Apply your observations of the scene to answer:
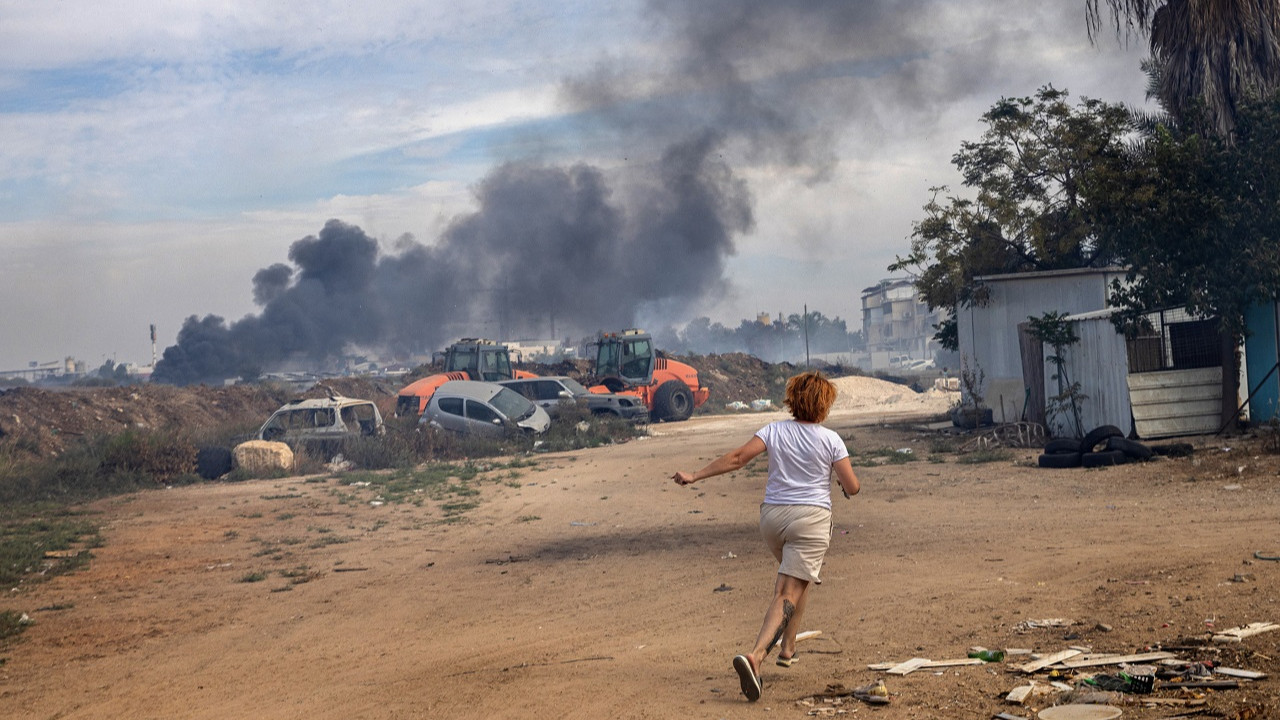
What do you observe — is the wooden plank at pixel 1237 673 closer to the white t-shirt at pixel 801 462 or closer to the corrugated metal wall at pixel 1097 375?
the white t-shirt at pixel 801 462

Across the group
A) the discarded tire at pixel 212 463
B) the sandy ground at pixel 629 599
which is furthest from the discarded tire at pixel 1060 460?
the discarded tire at pixel 212 463

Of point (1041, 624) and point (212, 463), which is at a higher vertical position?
point (212, 463)

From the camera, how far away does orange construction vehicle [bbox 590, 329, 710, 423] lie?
33.4m

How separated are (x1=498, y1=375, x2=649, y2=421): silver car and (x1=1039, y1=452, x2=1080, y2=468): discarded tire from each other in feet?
47.4

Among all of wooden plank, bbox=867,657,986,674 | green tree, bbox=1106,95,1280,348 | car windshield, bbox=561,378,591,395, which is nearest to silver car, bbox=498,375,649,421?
car windshield, bbox=561,378,591,395

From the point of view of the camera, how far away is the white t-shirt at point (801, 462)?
557cm

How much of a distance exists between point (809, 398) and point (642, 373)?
2802cm

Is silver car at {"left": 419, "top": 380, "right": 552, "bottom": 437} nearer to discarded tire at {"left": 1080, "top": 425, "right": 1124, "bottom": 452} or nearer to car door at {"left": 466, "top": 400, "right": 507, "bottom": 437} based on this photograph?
car door at {"left": 466, "top": 400, "right": 507, "bottom": 437}

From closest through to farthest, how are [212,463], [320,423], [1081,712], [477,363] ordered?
[1081,712], [212,463], [320,423], [477,363]

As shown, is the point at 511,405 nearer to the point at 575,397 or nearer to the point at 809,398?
the point at 575,397

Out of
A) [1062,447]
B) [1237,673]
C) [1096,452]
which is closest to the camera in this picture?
[1237,673]

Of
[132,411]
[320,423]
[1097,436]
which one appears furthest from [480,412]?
[132,411]

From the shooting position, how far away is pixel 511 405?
82.4 feet

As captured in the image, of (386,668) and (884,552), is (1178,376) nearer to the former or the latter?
(884,552)
